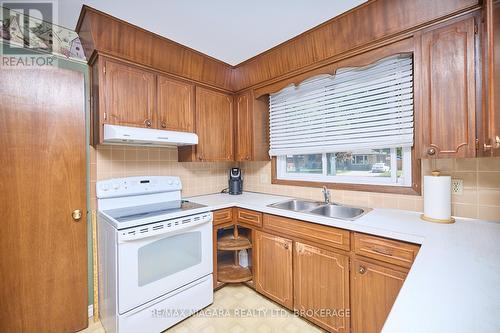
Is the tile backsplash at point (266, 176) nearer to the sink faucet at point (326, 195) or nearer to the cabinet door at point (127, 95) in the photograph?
the sink faucet at point (326, 195)

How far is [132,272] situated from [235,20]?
200cm

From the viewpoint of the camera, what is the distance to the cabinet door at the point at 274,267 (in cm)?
189

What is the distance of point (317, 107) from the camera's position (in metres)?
2.27

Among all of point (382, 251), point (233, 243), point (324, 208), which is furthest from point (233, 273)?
point (382, 251)

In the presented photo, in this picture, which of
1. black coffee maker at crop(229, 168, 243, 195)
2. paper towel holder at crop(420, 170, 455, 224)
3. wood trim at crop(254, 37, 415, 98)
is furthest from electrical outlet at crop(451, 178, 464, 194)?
black coffee maker at crop(229, 168, 243, 195)

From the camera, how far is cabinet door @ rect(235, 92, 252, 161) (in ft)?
8.52

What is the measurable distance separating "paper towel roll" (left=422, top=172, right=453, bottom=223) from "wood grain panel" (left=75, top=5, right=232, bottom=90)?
217 centimetres

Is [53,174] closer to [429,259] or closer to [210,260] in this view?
[210,260]

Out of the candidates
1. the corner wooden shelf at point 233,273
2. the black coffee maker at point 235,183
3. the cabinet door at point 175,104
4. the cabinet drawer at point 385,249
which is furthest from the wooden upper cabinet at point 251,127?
the cabinet drawer at point 385,249

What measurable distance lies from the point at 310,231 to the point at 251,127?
4.46ft

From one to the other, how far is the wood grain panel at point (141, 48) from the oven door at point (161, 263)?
4.83ft

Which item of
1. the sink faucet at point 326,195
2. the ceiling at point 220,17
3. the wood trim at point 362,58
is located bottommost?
the sink faucet at point 326,195

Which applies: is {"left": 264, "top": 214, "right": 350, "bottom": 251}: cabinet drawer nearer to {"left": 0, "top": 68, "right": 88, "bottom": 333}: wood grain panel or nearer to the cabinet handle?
the cabinet handle

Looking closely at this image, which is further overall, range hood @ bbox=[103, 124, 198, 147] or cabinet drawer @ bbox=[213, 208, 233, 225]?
cabinet drawer @ bbox=[213, 208, 233, 225]
